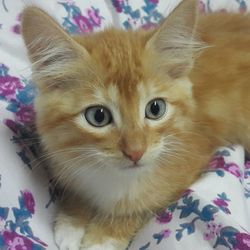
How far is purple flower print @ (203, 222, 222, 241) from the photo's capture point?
1.23 m

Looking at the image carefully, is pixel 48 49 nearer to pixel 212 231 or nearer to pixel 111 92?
pixel 111 92

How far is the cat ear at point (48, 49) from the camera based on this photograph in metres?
1.13

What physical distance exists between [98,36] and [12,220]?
0.51m

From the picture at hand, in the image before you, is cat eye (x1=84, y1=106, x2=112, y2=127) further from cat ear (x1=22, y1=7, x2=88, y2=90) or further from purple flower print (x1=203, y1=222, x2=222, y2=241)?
purple flower print (x1=203, y1=222, x2=222, y2=241)

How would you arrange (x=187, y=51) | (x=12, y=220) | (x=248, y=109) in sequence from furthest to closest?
1. (x=248, y=109)
2. (x=187, y=51)
3. (x=12, y=220)

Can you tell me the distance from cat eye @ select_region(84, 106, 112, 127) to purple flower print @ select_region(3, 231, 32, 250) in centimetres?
31

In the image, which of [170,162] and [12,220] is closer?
[12,220]

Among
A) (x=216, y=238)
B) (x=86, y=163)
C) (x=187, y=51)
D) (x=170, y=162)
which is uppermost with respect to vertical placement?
(x=187, y=51)

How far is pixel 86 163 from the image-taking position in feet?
4.02

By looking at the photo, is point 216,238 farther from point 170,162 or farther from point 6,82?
point 6,82

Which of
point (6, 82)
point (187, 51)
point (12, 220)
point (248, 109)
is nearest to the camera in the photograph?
point (12, 220)

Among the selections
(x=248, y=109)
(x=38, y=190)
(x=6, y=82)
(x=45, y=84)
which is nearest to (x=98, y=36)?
(x=45, y=84)

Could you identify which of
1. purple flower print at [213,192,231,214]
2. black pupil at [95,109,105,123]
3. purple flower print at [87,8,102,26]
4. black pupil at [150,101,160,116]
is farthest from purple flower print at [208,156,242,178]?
purple flower print at [87,8,102,26]

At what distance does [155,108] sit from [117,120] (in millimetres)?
108
